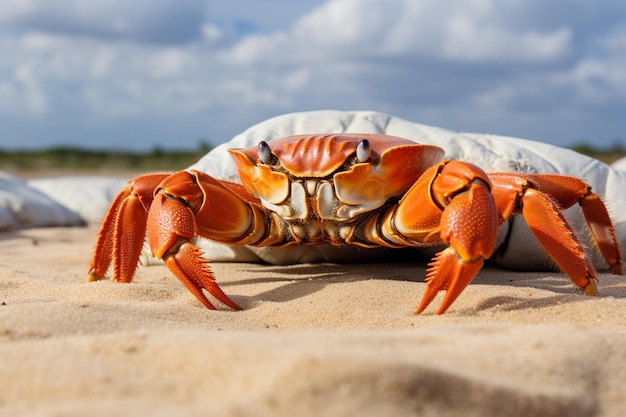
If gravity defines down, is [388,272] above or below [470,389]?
below

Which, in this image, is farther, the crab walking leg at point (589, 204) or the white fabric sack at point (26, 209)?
the white fabric sack at point (26, 209)

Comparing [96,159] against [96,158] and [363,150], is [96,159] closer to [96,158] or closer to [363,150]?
[96,158]

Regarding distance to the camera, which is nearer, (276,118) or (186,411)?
(186,411)

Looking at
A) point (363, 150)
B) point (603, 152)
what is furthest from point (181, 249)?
point (603, 152)

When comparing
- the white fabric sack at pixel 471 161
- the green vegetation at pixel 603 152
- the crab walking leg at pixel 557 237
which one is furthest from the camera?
the green vegetation at pixel 603 152

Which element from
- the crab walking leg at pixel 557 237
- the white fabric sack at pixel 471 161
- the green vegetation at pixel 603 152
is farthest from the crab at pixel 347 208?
the green vegetation at pixel 603 152

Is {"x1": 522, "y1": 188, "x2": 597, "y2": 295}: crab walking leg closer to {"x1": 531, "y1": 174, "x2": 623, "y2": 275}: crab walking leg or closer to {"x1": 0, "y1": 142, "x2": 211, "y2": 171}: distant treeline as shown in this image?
{"x1": 531, "y1": 174, "x2": 623, "y2": 275}: crab walking leg

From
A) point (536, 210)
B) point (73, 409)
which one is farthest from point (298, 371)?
point (536, 210)

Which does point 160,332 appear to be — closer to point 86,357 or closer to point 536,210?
point 86,357

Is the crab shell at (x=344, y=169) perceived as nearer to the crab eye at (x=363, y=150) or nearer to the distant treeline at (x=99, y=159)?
the crab eye at (x=363, y=150)
